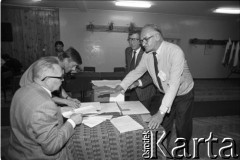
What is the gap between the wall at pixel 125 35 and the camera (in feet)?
21.3

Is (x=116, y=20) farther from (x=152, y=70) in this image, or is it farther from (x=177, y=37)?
(x=152, y=70)

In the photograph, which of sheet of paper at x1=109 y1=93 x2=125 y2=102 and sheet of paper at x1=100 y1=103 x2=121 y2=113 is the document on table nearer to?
sheet of paper at x1=100 y1=103 x2=121 y2=113

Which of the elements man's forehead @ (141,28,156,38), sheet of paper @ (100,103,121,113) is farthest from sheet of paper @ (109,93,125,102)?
man's forehead @ (141,28,156,38)

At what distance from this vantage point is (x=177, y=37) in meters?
7.22

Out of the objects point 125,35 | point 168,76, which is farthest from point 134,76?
point 125,35

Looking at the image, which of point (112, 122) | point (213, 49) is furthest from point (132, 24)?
point (112, 122)

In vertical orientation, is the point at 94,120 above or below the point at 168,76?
below

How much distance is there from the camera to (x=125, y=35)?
22.3ft

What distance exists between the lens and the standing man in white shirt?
1.61m

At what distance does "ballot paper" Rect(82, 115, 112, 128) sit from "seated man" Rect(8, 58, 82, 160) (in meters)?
0.20

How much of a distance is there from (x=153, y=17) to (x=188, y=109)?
5.76 m

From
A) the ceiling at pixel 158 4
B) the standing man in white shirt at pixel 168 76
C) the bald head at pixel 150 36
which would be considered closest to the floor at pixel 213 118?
the standing man in white shirt at pixel 168 76

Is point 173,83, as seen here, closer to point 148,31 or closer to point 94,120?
point 148,31

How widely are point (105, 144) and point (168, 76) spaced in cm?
96
